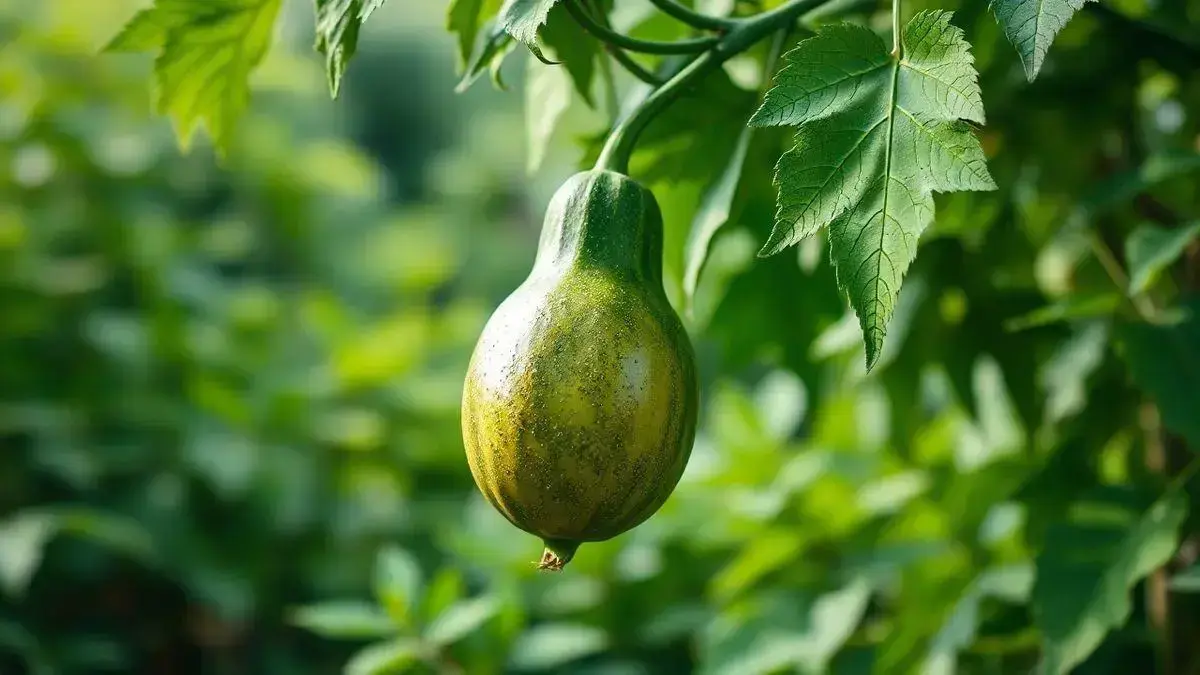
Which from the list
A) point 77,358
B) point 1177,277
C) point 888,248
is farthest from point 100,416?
point 888,248

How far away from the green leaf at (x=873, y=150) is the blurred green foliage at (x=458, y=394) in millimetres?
167

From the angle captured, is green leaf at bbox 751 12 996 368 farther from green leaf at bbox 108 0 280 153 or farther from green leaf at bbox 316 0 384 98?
green leaf at bbox 108 0 280 153

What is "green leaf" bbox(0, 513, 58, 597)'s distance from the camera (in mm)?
2094

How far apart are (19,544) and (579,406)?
1825mm

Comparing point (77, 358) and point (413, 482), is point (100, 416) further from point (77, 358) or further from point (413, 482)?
point (413, 482)

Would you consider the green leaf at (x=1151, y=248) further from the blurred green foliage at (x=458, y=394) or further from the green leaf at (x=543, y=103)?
the green leaf at (x=543, y=103)

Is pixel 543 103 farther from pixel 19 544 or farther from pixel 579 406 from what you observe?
pixel 19 544

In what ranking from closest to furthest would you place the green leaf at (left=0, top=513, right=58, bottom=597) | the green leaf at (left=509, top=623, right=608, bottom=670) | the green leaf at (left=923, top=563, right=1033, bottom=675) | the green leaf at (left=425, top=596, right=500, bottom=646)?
the green leaf at (left=923, top=563, right=1033, bottom=675) < the green leaf at (left=425, top=596, right=500, bottom=646) < the green leaf at (left=509, top=623, right=608, bottom=670) < the green leaf at (left=0, top=513, right=58, bottom=597)

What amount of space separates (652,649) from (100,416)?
127 centimetres

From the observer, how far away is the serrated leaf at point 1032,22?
60 cm

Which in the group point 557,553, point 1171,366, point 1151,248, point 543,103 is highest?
point 543,103

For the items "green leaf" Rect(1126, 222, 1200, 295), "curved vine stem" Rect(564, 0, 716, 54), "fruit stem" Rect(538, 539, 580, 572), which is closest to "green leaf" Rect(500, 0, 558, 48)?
"curved vine stem" Rect(564, 0, 716, 54)

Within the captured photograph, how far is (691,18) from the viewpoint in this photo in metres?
0.73

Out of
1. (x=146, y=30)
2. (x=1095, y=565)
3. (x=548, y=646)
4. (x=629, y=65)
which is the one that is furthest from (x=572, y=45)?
(x=548, y=646)
